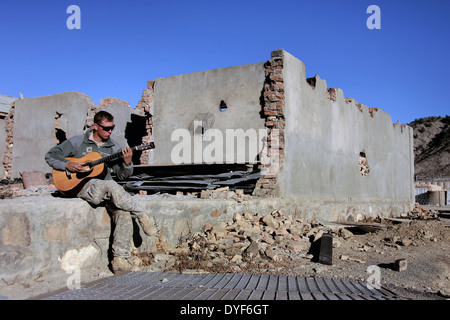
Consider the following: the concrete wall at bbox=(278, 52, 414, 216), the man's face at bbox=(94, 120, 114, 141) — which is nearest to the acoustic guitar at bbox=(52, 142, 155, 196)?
the man's face at bbox=(94, 120, 114, 141)

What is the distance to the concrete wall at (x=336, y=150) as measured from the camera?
833cm

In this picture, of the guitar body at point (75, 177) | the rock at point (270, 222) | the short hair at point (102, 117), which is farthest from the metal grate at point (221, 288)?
the rock at point (270, 222)

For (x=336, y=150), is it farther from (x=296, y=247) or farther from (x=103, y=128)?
(x=103, y=128)

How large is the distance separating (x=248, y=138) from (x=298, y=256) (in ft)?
12.8

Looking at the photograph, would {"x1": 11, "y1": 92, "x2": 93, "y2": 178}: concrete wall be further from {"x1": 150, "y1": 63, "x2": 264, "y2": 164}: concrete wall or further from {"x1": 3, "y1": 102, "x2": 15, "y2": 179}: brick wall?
{"x1": 150, "y1": 63, "x2": 264, "y2": 164}: concrete wall

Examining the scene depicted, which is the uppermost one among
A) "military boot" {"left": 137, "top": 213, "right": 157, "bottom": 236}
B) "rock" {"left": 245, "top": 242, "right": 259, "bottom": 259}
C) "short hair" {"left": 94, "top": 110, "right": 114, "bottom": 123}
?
"short hair" {"left": 94, "top": 110, "right": 114, "bottom": 123}

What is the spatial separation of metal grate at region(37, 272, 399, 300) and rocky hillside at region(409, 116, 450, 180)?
148 feet

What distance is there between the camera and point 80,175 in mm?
4281

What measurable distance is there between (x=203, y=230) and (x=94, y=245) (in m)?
1.85

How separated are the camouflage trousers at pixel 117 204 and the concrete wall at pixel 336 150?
424cm

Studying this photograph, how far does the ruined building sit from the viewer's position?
779 centimetres

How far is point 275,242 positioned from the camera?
5.43 meters

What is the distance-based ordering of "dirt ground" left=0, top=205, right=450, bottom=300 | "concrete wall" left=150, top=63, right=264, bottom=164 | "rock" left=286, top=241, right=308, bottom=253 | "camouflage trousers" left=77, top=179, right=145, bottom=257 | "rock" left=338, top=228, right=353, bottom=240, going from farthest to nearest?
1. "concrete wall" left=150, top=63, right=264, bottom=164
2. "rock" left=338, top=228, right=353, bottom=240
3. "rock" left=286, top=241, right=308, bottom=253
4. "camouflage trousers" left=77, top=179, right=145, bottom=257
5. "dirt ground" left=0, top=205, right=450, bottom=300
